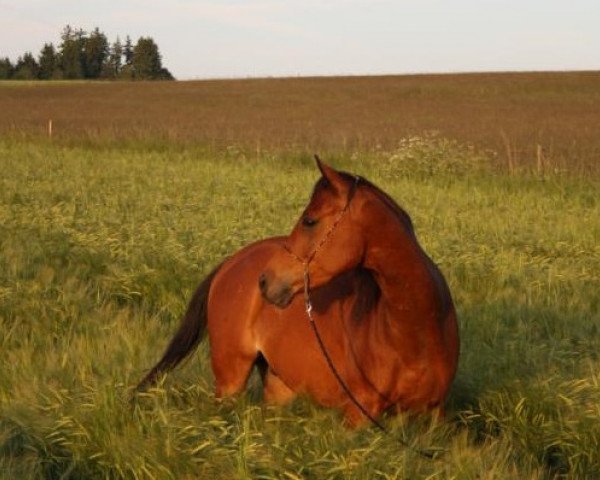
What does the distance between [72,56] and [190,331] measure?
10620 cm

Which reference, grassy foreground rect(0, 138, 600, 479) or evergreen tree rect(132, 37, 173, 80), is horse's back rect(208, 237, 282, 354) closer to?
grassy foreground rect(0, 138, 600, 479)

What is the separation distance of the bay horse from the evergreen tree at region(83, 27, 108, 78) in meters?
107

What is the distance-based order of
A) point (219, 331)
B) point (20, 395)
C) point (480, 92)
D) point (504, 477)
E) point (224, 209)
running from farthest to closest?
point (480, 92), point (224, 209), point (219, 331), point (20, 395), point (504, 477)

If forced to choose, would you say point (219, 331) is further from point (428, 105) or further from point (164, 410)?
point (428, 105)

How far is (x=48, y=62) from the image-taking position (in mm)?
106625

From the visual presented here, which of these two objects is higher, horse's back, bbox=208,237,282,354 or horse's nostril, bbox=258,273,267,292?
horse's nostril, bbox=258,273,267,292

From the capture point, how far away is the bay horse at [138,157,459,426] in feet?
13.0

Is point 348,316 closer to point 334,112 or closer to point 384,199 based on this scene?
point 384,199

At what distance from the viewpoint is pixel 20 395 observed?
452cm

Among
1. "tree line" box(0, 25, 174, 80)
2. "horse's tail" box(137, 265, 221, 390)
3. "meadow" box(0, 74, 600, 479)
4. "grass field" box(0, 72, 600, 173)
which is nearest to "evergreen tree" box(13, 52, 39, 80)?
"tree line" box(0, 25, 174, 80)

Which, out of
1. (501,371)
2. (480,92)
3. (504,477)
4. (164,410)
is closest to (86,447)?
(164,410)

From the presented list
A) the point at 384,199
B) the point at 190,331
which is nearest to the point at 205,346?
the point at 190,331

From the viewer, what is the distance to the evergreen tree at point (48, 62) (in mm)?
106062

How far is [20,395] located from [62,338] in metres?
1.50
